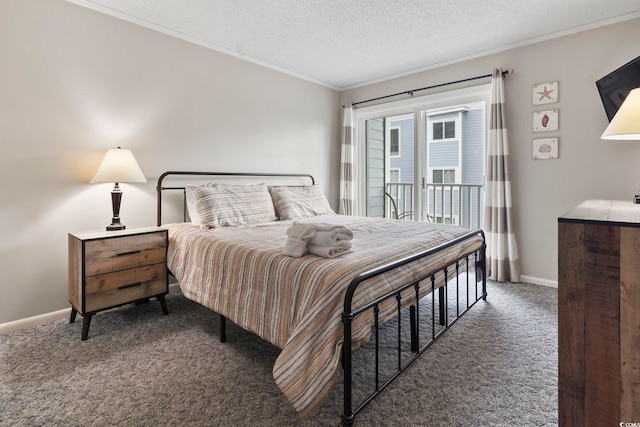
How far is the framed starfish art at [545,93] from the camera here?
3291 mm

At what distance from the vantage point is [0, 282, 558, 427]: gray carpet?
5.09ft

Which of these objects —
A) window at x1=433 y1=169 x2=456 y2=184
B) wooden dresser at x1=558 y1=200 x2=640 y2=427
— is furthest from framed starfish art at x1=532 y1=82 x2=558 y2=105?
wooden dresser at x1=558 y1=200 x2=640 y2=427

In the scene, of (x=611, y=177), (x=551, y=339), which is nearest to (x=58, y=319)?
(x=551, y=339)

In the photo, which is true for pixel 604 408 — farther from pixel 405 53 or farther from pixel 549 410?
pixel 405 53

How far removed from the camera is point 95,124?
281cm

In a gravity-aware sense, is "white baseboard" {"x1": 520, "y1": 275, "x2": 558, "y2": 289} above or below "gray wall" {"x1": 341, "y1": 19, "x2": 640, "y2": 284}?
below

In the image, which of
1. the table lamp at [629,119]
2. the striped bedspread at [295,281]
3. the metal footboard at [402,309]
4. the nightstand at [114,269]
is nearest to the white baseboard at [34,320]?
the nightstand at [114,269]

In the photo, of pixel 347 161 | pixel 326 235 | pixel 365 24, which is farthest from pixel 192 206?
pixel 347 161

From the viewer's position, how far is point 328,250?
5.95 feet

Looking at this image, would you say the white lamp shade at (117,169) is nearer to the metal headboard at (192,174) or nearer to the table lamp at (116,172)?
the table lamp at (116,172)

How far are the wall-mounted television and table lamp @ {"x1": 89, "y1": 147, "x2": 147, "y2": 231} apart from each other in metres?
3.82

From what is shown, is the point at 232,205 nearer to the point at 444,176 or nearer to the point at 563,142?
the point at 444,176

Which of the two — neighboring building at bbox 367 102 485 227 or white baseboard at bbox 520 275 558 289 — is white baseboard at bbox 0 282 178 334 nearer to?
neighboring building at bbox 367 102 485 227

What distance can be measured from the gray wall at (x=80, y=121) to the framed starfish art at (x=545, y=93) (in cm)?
309
